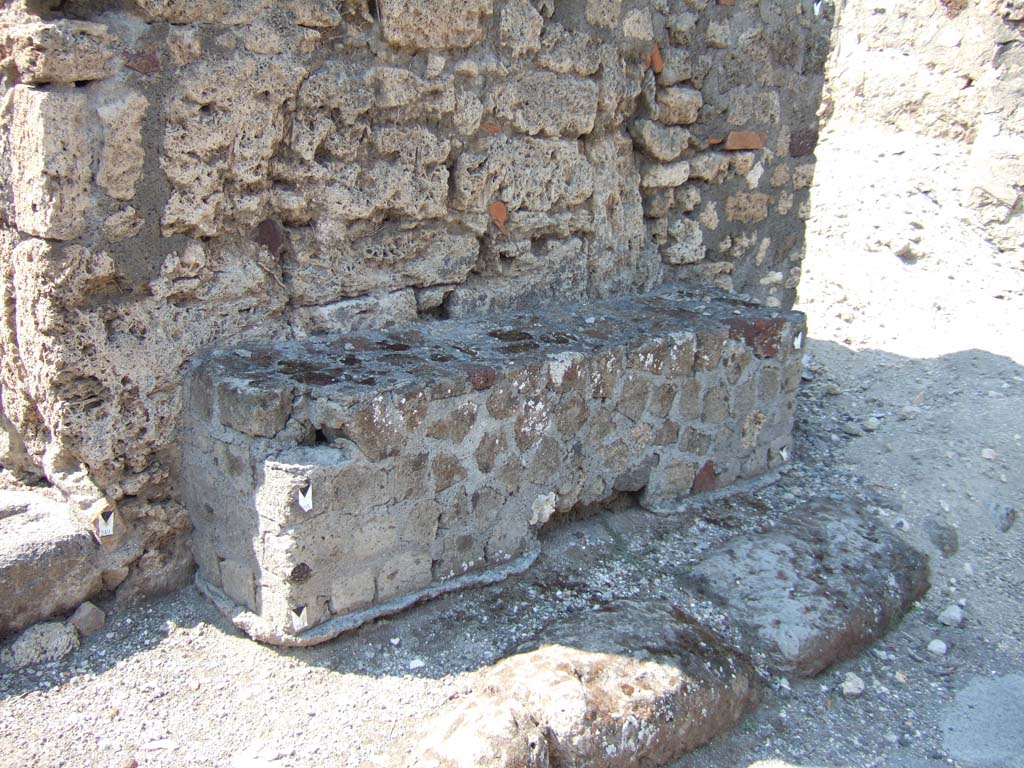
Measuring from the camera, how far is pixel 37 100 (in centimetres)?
205

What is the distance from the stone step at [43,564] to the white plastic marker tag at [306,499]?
0.62 meters

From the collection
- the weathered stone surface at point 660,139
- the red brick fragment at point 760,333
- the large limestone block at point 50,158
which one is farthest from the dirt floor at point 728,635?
the weathered stone surface at point 660,139

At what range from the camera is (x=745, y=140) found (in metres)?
3.62

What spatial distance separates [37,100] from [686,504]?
227 cm

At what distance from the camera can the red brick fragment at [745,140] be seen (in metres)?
3.58

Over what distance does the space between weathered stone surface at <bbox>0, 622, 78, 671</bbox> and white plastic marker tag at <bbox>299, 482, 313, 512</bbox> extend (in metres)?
0.71

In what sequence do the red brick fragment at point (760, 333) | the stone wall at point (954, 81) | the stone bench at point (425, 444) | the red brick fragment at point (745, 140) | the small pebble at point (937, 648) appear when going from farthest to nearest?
1. the stone wall at point (954, 81)
2. the red brick fragment at point (745, 140)
3. the red brick fragment at point (760, 333)
4. the small pebble at point (937, 648)
5. the stone bench at point (425, 444)

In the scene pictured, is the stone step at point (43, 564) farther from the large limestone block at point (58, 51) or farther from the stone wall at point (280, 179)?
the large limestone block at point (58, 51)

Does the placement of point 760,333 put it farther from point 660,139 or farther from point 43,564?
point 43,564

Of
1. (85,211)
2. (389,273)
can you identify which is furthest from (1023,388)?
(85,211)

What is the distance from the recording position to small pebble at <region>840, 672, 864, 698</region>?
2.51m

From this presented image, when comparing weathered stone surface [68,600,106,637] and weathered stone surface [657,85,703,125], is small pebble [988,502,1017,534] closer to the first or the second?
weathered stone surface [657,85,703,125]

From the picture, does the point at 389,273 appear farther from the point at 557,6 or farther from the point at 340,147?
the point at 557,6

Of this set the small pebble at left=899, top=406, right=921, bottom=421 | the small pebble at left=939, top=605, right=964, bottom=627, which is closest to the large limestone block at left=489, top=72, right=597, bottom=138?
the small pebble at left=899, top=406, right=921, bottom=421
